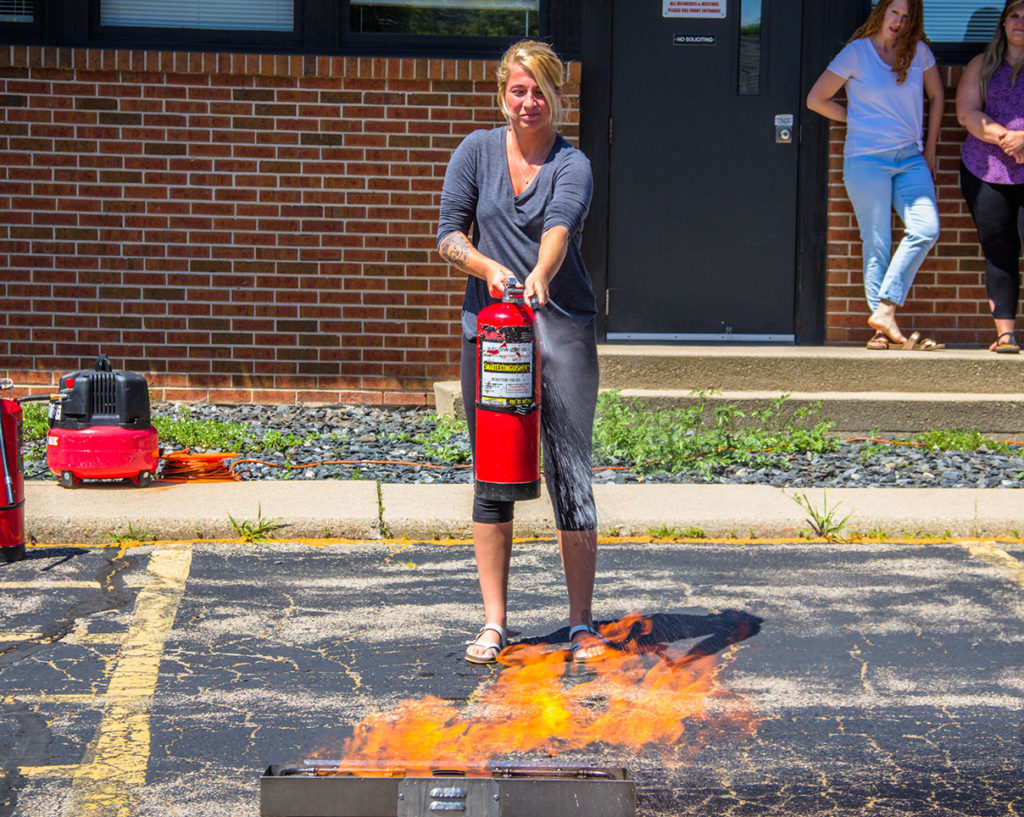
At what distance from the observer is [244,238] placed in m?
9.08

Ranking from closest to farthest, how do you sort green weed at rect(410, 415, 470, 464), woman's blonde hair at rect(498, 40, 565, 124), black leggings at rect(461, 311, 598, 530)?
woman's blonde hair at rect(498, 40, 565, 124) → black leggings at rect(461, 311, 598, 530) → green weed at rect(410, 415, 470, 464)

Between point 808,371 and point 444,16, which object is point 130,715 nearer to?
point 808,371

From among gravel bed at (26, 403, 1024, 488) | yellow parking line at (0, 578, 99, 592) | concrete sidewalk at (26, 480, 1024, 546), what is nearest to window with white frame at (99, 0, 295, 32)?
gravel bed at (26, 403, 1024, 488)

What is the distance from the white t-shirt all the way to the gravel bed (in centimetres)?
212

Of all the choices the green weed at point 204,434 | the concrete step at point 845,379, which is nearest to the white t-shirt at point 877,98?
the concrete step at point 845,379

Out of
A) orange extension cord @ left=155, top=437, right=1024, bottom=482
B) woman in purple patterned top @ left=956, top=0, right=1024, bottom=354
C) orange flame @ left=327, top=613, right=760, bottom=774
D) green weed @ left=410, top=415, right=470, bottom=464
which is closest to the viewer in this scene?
orange flame @ left=327, top=613, right=760, bottom=774

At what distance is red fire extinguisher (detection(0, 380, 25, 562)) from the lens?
5.25m

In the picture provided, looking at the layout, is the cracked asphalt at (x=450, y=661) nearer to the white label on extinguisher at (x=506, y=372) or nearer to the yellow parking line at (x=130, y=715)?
the yellow parking line at (x=130, y=715)

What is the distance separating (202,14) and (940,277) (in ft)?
18.1

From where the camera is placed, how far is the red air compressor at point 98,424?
20.6 ft

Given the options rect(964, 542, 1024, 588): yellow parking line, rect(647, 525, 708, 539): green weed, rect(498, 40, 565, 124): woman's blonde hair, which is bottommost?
rect(964, 542, 1024, 588): yellow parking line

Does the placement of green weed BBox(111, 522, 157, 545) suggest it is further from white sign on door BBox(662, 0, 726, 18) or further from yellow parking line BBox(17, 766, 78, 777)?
white sign on door BBox(662, 0, 726, 18)

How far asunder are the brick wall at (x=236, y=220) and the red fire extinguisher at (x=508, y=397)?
5005 mm

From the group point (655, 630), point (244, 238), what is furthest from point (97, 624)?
point (244, 238)
